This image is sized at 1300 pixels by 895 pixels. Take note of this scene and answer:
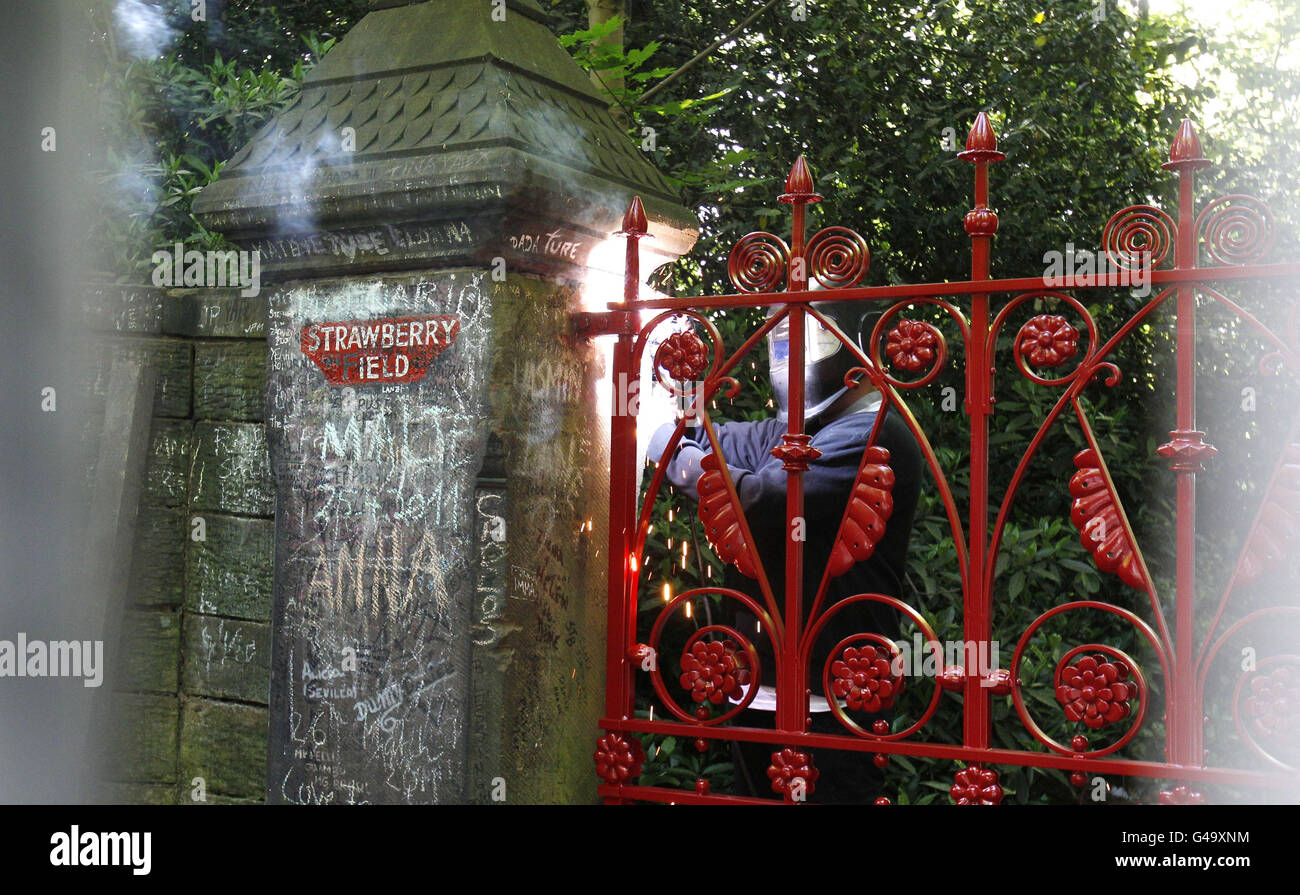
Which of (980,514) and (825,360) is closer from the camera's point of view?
→ (980,514)

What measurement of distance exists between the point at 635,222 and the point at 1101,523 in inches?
48.6

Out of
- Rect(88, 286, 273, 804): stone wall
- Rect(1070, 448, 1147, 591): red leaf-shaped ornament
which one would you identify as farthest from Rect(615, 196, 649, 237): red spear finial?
Rect(1070, 448, 1147, 591): red leaf-shaped ornament

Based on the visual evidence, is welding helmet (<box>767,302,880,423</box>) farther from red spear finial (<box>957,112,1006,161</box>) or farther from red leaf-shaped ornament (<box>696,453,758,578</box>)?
red spear finial (<box>957,112,1006,161</box>)

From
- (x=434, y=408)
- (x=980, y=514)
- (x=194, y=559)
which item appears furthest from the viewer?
(x=194, y=559)

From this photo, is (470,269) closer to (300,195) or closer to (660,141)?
(300,195)

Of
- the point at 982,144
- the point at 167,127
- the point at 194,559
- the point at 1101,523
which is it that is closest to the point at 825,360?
the point at 982,144

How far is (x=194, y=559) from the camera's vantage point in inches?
127

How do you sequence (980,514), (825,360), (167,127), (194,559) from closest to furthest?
1. (980,514)
2. (194,559)
3. (825,360)
4. (167,127)

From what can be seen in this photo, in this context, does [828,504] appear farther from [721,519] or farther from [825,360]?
[721,519]

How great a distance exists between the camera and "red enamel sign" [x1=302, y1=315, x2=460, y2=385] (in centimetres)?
289

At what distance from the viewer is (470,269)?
2.86m

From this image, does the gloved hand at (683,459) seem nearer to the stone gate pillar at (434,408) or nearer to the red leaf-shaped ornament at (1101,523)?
the stone gate pillar at (434,408)

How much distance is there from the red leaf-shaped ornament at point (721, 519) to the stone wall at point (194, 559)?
3.64 ft
